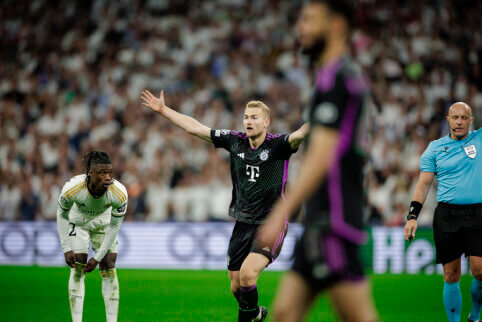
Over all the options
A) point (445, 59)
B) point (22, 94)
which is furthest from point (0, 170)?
point (445, 59)

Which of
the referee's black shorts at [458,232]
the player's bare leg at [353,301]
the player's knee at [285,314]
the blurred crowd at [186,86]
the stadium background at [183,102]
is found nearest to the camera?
the player's bare leg at [353,301]

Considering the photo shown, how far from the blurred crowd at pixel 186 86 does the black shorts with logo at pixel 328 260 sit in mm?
12861

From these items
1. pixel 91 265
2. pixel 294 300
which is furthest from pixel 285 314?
pixel 91 265

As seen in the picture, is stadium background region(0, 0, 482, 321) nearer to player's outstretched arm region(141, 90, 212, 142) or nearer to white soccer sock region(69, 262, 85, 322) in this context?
white soccer sock region(69, 262, 85, 322)

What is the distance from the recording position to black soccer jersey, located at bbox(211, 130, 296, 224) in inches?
297

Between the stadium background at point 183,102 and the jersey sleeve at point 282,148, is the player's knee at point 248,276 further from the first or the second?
the stadium background at point 183,102

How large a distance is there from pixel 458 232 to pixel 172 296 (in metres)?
5.68

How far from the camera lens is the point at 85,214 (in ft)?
25.8

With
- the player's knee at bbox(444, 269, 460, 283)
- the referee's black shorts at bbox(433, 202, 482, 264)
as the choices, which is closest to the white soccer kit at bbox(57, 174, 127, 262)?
the referee's black shorts at bbox(433, 202, 482, 264)

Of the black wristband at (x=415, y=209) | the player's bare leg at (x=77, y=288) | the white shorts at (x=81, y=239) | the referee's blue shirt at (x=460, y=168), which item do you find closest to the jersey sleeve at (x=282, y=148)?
the black wristband at (x=415, y=209)

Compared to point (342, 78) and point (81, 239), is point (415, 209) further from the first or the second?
point (342, 78)

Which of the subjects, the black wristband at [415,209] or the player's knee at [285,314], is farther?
the black wristband at [415,209]

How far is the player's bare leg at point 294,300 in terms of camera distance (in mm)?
3559

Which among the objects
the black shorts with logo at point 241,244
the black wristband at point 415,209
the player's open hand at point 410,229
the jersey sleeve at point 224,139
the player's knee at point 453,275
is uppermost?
the jersey sleeve at point 224,139
